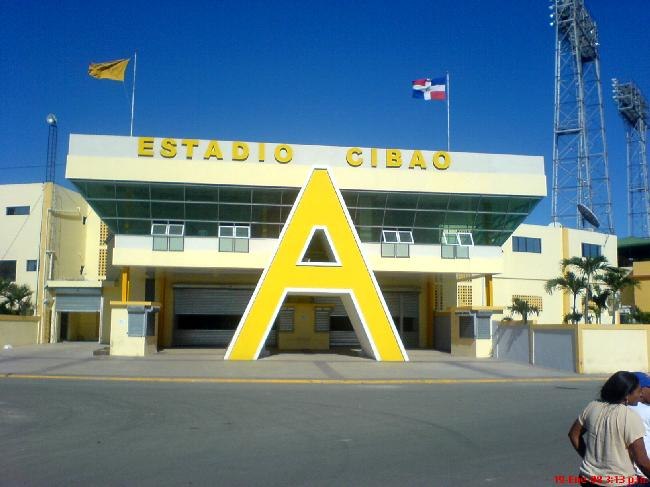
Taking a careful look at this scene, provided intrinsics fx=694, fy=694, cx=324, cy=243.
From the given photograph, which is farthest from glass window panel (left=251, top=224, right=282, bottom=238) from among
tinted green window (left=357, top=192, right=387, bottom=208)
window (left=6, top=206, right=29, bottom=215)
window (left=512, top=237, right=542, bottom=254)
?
window (left=512, top=237, right=542, bottom=254)

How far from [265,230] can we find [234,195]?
8.18 ft

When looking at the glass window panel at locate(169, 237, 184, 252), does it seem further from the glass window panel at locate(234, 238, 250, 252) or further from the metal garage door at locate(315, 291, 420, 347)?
the metal garage door at locate(315, 291, 420, 347)

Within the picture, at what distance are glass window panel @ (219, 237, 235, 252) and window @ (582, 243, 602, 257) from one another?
94.3ft

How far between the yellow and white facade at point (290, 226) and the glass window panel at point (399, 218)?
6 cm

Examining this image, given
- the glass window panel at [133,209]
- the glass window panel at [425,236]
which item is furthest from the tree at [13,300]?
the glass window panel at [425,236]

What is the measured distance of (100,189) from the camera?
1192 inches

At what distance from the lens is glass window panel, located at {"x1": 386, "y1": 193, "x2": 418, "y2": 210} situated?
31.4m

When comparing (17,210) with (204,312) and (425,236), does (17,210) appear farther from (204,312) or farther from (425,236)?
(425,236)

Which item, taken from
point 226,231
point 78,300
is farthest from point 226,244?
point 78,300

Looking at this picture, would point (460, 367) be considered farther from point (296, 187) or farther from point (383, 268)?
point (296, 187)

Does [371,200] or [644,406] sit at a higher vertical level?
[371,200]

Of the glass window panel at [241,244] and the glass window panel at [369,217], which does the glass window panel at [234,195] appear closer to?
the glass window panel at [241,244]

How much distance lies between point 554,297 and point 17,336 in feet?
112

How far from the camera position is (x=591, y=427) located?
4.99m
